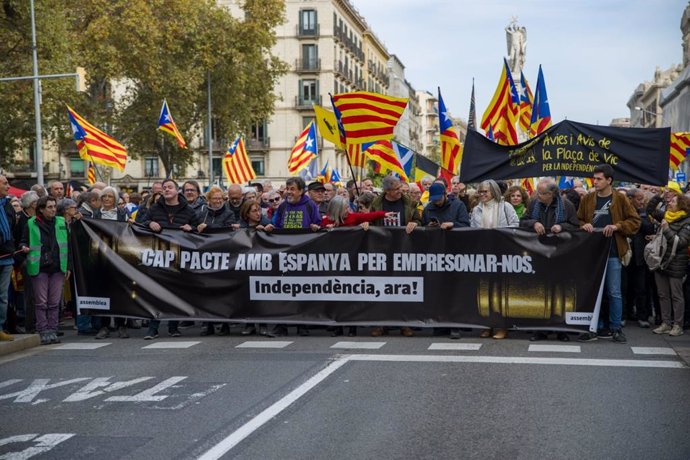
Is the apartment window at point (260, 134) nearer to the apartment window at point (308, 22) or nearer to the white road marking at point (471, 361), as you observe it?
the apartment window at point (308, 22)

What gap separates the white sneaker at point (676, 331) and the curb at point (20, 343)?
24.3 ft

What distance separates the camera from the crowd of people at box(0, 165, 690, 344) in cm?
1182

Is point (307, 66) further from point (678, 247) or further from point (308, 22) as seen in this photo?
point (678, 247)

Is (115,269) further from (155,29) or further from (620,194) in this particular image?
(155,29)

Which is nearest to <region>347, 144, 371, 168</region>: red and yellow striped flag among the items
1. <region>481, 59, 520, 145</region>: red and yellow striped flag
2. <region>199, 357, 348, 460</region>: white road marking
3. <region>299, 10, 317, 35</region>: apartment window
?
<region>481, 59, 520, 145</region>: red and yellow striped flag

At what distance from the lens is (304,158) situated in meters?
25.2

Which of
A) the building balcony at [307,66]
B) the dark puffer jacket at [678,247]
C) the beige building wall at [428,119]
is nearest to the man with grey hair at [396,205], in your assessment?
the dark puffer jacket at [678,247]

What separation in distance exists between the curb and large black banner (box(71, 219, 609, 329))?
40.1 inches

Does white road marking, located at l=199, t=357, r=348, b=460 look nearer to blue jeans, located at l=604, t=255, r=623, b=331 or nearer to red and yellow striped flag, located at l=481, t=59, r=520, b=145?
blue jeans, located at l=604, t=255, r=623, b=331

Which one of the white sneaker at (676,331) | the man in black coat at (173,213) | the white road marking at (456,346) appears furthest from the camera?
the man in black coat at (173,213)

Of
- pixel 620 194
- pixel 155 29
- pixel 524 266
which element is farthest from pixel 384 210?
pixel 155 29

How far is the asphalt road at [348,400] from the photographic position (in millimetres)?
6633

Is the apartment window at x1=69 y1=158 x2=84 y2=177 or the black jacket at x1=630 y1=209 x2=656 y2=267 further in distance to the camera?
the apartment window at x1=69 y1=158 x2=84 y2=177

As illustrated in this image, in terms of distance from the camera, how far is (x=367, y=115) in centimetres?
1529
